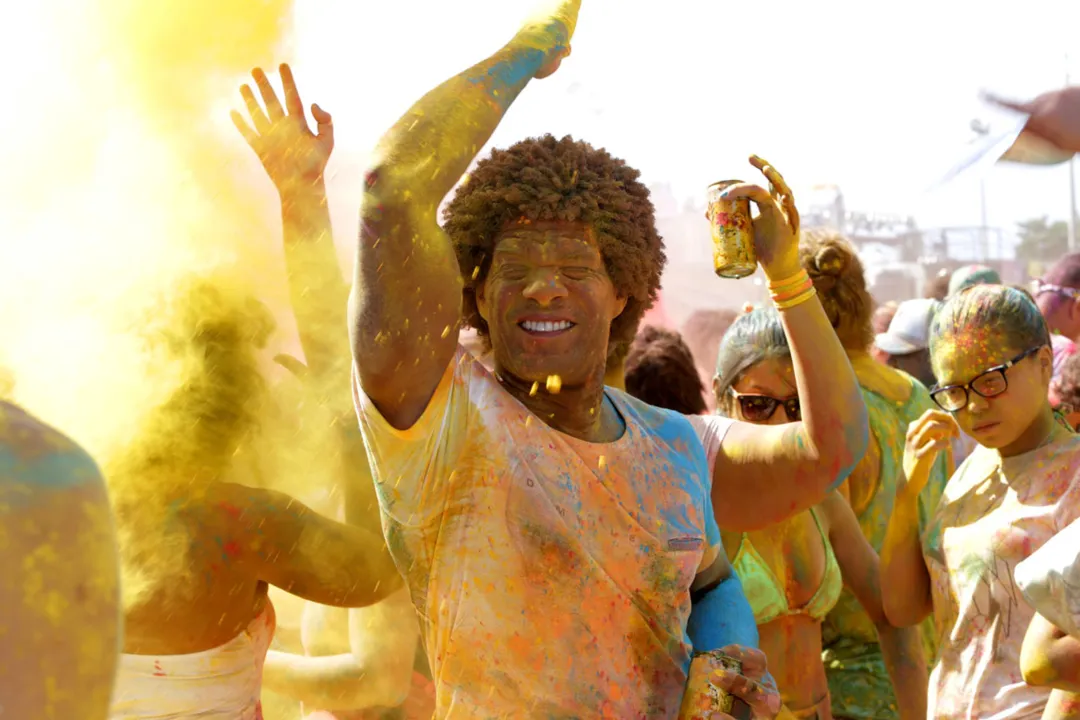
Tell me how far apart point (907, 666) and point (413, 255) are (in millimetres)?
2647

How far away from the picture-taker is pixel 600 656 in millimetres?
2145

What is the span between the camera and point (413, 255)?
1910 mm

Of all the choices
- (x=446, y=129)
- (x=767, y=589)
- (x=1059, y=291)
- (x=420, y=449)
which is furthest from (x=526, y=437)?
(x=1059, y=291)

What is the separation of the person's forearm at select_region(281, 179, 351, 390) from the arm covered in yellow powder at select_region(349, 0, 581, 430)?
3.20 feet

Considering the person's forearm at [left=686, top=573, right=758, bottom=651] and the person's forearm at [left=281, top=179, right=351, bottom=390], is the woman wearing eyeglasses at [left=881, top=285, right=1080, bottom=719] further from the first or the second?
the person's forearm at [left=281, top=179, right=351, bottom=390]

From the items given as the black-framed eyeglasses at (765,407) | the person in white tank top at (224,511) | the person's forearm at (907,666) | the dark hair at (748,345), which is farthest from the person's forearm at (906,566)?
the person in white tank top at (224,511)

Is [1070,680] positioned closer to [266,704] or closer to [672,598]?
[672,598]

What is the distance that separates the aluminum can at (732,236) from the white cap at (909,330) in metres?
3.53

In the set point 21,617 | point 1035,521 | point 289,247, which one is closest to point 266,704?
point 289,247

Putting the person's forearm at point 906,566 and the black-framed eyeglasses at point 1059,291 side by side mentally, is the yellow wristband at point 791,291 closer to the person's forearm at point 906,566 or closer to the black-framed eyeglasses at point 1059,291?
the person's forearm at point 906,566

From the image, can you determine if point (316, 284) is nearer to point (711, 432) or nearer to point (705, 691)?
point (711, 432)

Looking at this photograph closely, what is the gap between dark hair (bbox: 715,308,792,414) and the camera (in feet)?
12.6

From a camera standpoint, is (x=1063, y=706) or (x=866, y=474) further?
(x=866, y=474)

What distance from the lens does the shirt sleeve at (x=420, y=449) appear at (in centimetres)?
202
